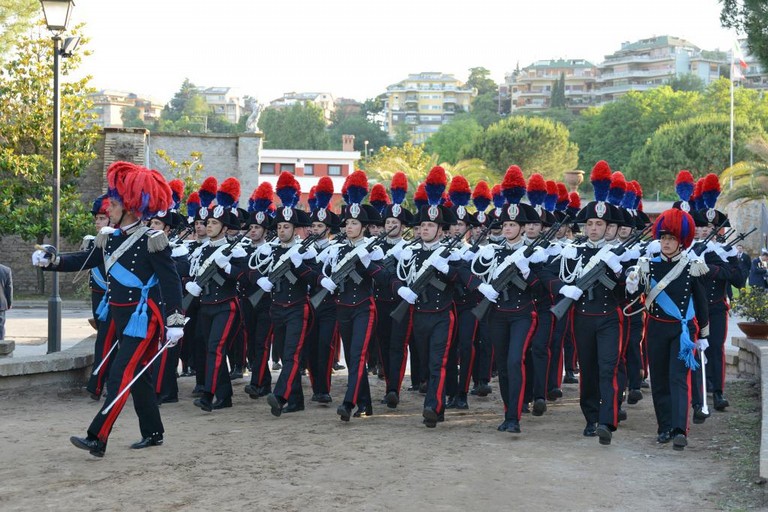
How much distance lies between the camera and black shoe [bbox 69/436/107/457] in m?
7.64

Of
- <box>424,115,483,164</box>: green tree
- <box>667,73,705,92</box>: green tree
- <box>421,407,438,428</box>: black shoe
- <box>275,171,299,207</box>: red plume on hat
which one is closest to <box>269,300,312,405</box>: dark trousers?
<box>275,171,299,207</box>: red plume on hat

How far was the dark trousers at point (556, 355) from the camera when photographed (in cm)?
1101

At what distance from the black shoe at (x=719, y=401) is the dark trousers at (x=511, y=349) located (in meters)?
2.23

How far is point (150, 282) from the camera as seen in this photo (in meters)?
8.20

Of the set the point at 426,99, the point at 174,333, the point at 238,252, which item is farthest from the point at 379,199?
the point at 426,99

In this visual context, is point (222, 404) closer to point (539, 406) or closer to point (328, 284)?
point (328, 284)

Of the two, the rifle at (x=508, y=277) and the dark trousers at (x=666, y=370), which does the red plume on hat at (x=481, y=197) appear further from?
the dark trousers at (x=666, y=370)

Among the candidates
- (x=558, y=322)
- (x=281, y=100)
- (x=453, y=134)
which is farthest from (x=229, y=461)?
(x=281, y=100)

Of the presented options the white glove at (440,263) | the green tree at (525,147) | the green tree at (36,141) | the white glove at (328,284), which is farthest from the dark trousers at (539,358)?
the green tree at (525,147)

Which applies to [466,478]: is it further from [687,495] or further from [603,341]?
[603,341]

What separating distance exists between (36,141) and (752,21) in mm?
21140

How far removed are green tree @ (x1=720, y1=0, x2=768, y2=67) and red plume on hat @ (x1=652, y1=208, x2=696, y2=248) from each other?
4303 millimetres

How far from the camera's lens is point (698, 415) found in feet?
31.4

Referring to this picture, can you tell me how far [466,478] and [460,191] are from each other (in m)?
4.60
